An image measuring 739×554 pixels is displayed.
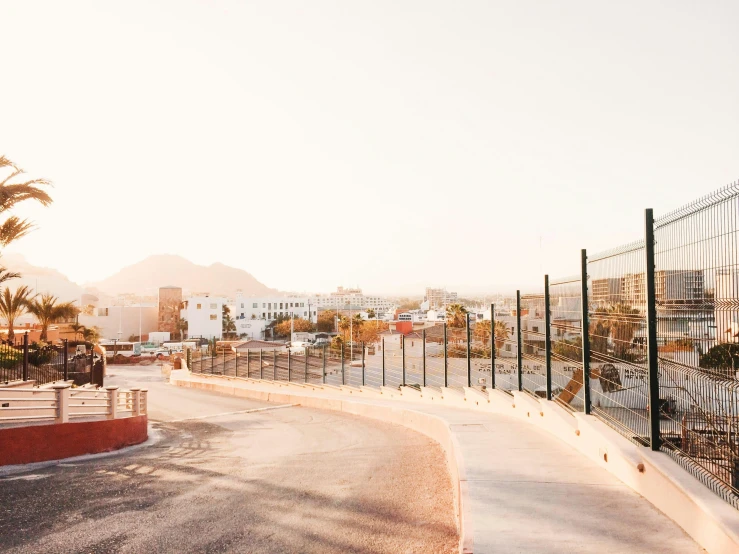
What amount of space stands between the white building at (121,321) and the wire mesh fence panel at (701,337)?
128580 millimetres

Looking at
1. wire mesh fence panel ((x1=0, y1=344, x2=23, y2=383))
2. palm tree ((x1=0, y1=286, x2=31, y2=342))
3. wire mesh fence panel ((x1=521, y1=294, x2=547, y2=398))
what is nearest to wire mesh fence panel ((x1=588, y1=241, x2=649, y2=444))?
wire mesh fence panel ((x1=521, y1=294, x2=547, y2=398))

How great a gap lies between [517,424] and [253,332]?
451ft

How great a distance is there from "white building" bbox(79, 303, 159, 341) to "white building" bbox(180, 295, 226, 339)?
10.6 meters

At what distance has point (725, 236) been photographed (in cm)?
→ 454

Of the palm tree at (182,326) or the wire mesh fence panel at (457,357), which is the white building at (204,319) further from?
the wire mesh fence panel at (457,357)

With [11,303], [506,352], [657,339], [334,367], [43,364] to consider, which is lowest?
[334,367]

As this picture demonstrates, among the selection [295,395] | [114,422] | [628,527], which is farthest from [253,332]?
[628,527]

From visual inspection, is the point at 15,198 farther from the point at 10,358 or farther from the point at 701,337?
the point at 701,337

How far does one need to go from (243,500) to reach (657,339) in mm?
5418

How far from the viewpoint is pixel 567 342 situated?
959 centimetres

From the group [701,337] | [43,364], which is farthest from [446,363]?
[43,364]

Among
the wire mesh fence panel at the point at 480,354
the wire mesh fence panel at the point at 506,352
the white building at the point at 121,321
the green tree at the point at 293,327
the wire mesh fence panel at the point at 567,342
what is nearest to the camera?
the wire mesh fence panel at the point at 567,342

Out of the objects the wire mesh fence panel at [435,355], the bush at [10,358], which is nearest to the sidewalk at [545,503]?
the wire mesh fence panel at [435,355]

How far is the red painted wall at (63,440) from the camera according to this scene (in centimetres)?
1072
